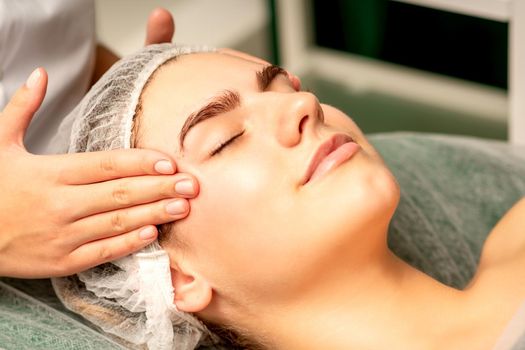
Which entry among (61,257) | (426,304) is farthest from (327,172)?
(61,257)

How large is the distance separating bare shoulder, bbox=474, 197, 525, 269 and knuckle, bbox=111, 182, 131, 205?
2.07 ft

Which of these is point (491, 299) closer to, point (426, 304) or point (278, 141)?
point (426, 304)

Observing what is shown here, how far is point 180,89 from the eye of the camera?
1.34 metres

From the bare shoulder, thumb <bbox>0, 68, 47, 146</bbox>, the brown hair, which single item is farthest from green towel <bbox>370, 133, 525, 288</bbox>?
thumb <bbox>0, 68, 47, 146</bbox>

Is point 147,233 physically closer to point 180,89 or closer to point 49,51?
point 180,89

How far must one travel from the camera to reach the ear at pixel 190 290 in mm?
1330

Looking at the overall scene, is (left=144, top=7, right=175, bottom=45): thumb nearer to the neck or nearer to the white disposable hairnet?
the white disposable hairnet

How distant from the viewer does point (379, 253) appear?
4.45 feet

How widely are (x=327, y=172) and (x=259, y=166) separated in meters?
0.10

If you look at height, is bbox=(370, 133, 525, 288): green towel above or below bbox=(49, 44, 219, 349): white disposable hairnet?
below

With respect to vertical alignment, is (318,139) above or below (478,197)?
above

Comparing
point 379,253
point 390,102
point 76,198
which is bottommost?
point 390,102

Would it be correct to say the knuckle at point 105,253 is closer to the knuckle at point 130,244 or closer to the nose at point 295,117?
the knuckle at point 130,244

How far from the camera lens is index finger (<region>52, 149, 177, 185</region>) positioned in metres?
1.25
